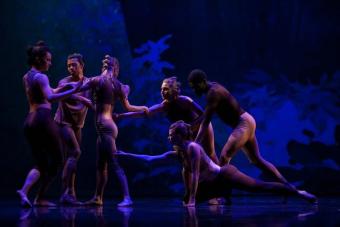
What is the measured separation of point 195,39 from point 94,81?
3.60 m

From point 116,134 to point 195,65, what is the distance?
3490mm

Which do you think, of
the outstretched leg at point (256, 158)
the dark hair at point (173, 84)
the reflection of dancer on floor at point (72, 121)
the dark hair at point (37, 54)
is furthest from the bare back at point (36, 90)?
the outstretched leg at point (256, 158)

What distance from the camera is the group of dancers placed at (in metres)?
5.10

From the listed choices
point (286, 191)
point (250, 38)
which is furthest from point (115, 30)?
point (286, 191)

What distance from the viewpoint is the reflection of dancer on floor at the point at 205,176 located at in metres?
4.89

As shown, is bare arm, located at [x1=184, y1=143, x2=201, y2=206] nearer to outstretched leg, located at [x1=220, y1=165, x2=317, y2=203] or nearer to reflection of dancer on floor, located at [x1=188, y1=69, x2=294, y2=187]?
outstretched leg, located at [x1=220, y1=165, x2=317, y2=203]

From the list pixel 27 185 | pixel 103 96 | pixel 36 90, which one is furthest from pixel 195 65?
pixel 27 185

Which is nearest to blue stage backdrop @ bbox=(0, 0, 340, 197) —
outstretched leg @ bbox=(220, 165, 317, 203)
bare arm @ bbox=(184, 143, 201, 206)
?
bare arm @ bbox=(184, 143, 201, 206)

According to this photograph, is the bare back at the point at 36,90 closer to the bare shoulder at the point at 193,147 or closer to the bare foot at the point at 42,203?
the bare foot at the point at 42,203

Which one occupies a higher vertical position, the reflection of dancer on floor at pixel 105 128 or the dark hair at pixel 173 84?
the dark hair at pixel 173 84

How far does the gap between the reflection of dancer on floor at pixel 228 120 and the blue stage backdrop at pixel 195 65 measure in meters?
3.14

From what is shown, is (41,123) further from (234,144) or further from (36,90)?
(234,144)

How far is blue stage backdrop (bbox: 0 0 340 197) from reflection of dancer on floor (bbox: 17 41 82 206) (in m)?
3.40

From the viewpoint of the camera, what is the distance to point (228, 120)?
228 inches
